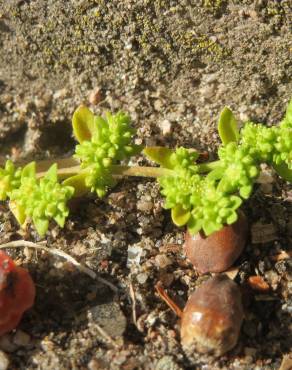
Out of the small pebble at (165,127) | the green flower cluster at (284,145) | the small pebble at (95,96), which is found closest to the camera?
the green flower cluster at (284,145)

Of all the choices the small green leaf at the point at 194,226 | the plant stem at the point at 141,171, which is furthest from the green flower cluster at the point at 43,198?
the small green leaf at the point at 194,226

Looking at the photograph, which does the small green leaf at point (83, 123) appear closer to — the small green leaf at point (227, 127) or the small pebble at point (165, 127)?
the small pebble at point (165, 127)

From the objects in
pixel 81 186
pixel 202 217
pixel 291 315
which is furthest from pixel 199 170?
pixel 291 315

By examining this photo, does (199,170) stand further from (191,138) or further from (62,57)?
(62,57)

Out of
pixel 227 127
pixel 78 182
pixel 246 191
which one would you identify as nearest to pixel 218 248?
pixel 246 191

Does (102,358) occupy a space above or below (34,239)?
below

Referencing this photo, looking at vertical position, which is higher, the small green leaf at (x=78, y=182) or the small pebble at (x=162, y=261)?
the small green leaf at (x=78, y=182)
